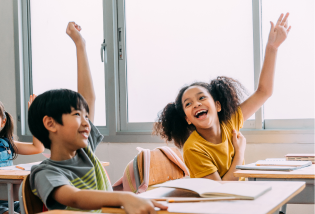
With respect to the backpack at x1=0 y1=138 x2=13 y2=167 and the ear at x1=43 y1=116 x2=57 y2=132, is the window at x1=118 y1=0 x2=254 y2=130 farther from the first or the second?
the ear at x1=43 y1=116 x2=57 y2=132

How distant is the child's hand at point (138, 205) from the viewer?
0.88 meters

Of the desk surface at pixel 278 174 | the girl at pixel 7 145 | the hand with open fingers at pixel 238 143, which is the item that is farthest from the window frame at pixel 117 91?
the desk surface at pixel 278 174

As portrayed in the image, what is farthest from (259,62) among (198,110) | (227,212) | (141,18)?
(227,212)

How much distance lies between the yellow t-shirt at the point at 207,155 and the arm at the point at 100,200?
0.95 m

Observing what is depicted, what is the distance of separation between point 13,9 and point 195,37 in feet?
6.46

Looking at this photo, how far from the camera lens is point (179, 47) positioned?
2992mm

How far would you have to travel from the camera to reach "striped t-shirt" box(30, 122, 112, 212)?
3.63 feet

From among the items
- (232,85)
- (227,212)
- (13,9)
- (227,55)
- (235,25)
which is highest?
(13,9)

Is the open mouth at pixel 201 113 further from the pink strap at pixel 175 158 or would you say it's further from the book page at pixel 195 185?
the book page at pixel 195 185

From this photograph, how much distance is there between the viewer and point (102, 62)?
334 centimetres

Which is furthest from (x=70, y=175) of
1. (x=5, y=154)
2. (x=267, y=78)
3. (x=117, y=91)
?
(x=117, y=91)

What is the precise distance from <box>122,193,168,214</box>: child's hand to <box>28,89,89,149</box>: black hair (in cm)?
48

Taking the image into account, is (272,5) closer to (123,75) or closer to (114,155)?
(123,75)

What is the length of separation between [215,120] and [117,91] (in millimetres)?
1329
